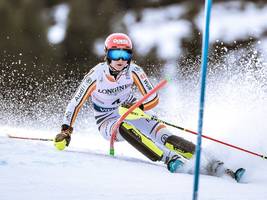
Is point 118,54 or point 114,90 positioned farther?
point 114,90

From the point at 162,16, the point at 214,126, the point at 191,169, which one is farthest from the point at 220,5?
the point at 191,169

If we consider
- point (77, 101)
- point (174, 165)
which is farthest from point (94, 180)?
point (77, 101)

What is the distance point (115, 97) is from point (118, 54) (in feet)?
1.66

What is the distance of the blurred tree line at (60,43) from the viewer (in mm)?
26469

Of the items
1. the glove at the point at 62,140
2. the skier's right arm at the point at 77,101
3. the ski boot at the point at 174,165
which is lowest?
the ski boot at the point at 174,165

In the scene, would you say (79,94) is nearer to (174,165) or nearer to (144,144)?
(144,144)

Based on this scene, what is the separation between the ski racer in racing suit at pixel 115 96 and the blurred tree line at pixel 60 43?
1973 cm

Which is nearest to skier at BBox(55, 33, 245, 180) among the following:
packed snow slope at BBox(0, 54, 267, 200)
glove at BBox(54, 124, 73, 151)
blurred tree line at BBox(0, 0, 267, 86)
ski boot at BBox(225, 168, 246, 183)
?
glove at BBox(54, 124, 73, 151)

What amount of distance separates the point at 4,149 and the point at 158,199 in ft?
6.00

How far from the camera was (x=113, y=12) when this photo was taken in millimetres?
36062

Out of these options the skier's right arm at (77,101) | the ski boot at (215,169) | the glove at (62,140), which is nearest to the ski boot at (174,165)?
the ski boot at (215,169)

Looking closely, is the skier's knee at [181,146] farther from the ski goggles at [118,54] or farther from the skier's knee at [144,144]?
the ski goggles at [118,54]

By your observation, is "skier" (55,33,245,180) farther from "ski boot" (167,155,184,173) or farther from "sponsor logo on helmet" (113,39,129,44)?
"ski boot" (167,155,184,173)

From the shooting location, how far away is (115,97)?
5336 mm
